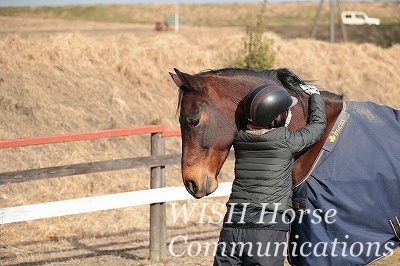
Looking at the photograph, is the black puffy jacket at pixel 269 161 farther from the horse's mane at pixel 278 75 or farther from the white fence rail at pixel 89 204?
the white fence rail at pixel 89 204

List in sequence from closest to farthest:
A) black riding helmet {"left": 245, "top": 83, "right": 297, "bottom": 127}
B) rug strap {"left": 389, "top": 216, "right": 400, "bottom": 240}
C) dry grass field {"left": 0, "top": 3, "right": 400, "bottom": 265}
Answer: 1. black riding helmet {"left": 245, "top": 83, "right": 297, "bottom": 127}
2. rug strap {"left": 389, "top": 216, "right": 400, "bottom": 240}
3. dry grass field {"left": 0, "top": 3, "right": 400, "bottom": 265}

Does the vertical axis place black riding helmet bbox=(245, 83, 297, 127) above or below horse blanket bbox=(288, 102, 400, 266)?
above

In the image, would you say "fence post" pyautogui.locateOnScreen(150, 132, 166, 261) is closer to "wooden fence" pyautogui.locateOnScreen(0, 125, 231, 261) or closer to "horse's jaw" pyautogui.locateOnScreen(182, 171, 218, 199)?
"wooden fence" pyautogui.locateOnScreen(0, 125, 231, 261)

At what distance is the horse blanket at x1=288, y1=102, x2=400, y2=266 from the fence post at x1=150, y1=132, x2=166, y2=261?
9.11 ft

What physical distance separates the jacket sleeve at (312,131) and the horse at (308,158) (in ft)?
0.32

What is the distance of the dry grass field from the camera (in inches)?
318

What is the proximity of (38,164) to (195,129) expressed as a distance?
17.5 feet

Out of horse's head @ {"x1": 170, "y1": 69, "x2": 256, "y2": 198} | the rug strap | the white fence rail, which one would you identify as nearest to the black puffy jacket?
horse's head @ {"x1": 170, "y1": 69, "x2": 256, "y2": 198}

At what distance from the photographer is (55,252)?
25.3 feet

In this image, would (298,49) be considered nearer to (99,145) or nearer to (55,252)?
(99,145)

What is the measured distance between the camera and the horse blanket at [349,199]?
183 inches

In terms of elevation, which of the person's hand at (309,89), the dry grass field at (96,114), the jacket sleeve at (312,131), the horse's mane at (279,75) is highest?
the horse's mane at (279,75)

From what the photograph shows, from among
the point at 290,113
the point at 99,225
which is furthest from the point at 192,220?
the point at 290,113

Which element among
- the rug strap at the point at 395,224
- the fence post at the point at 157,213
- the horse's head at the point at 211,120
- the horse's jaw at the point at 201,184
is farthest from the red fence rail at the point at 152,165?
the rug strap at the point at 395,224
